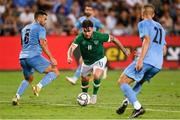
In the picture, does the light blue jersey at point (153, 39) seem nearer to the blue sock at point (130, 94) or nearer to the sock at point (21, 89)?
the blue sock at point (130, 94)

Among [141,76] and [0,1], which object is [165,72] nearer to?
[0,1]

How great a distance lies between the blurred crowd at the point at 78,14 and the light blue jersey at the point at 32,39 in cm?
1150

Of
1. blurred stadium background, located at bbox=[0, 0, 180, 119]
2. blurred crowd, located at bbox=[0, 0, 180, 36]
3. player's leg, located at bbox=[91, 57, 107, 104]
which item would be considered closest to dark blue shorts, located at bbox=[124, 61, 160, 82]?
player's leg, located at bbox=[91, 57, 107, 104]

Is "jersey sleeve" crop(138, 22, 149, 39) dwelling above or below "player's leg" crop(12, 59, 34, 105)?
above

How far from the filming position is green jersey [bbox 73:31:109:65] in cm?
1664

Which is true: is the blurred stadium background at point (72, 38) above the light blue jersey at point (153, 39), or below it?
below

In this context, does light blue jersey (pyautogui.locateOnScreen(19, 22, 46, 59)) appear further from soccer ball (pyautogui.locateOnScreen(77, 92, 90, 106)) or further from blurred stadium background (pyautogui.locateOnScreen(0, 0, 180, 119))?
blurred stadium background (pyautogui.locateOnScreen(0, 0, 180, 119))

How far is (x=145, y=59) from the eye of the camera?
1427 centimetres

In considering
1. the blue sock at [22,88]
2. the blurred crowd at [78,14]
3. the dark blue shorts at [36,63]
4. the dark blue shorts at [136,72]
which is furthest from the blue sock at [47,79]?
the blurred crowd at [78,14]

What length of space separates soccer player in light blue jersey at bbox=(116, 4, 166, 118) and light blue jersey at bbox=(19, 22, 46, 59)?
3.05 meters

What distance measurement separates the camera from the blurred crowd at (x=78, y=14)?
2853 centimetres

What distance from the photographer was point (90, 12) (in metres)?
22.0

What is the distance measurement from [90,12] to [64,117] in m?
8.48

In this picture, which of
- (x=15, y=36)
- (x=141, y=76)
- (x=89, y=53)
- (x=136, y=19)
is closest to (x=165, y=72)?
(x=136, y=19)
